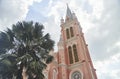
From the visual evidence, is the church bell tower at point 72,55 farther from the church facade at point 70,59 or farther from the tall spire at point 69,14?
the tall spire at point 69,14

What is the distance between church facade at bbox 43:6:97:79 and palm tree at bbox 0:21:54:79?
49.0 ft

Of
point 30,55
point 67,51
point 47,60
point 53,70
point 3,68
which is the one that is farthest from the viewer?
point 67,51

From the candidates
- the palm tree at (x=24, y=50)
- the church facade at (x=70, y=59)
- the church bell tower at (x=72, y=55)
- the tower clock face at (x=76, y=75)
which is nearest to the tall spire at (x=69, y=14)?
the church bell tower at (x=72, y=55)

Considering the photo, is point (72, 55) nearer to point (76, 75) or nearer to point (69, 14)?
point (76, 75)

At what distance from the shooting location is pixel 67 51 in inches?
1517

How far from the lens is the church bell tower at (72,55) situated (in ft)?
108

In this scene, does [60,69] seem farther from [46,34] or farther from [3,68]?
[3,68]

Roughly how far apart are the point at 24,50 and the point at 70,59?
78.1 feet

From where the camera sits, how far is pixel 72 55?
37.0 metres

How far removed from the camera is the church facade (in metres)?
32.7

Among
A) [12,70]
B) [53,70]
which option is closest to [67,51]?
[53,70]

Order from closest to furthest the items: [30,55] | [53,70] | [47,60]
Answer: [30,55] < [47,60] < [53,70]

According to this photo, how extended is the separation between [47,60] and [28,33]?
2.83 metres

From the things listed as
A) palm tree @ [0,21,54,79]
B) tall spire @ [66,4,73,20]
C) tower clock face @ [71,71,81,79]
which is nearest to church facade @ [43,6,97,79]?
tower clock face @ [71,71,81,79]
